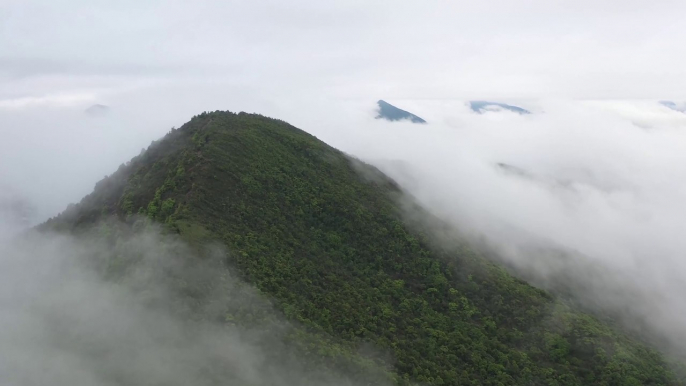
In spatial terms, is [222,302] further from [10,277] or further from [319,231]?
[10,277]

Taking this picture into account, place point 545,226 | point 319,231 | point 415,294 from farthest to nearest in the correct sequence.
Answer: point 545,226
point 319,231
point 415,294

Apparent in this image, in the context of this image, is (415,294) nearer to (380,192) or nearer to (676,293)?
(380,192)

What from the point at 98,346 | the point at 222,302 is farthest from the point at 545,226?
the point at 98,346

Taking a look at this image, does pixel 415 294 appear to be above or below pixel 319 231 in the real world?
below

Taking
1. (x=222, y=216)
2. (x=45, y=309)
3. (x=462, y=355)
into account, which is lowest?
(x=462, y=355)

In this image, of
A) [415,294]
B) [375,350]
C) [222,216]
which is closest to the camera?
[375,350]

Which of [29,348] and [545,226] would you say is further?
[545,226]
